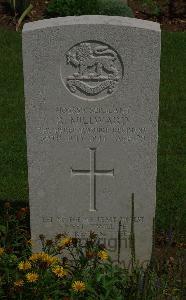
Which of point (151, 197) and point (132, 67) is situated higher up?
point (132, 67)

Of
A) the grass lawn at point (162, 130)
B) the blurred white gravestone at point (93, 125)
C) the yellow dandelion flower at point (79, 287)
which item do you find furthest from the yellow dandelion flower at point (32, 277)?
the grass lawn at point (162, 130)

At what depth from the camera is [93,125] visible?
16.4ft

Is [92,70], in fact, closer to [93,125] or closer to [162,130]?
[93,125]

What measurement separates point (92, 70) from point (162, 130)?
10.3 feet

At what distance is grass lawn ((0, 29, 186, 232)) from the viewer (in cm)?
652

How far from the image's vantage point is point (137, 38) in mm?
4746

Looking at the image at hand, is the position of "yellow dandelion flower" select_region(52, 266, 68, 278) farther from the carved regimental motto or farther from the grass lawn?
the carved regimental motto

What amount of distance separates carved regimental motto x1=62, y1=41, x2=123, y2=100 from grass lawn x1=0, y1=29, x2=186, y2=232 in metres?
1.05

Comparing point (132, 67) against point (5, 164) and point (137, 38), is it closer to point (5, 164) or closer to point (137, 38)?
point (137, 38)

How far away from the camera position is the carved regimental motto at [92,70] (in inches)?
188

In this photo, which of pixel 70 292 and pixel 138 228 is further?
pixel 138 228

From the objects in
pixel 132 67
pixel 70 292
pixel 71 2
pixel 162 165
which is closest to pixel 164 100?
pixel 162 165

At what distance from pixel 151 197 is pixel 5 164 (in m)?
2.34

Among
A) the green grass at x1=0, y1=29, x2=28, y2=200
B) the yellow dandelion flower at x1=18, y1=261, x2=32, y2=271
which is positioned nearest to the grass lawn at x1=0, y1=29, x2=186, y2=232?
the green grass at x1=0, y1=29, x2=28, y2=200
